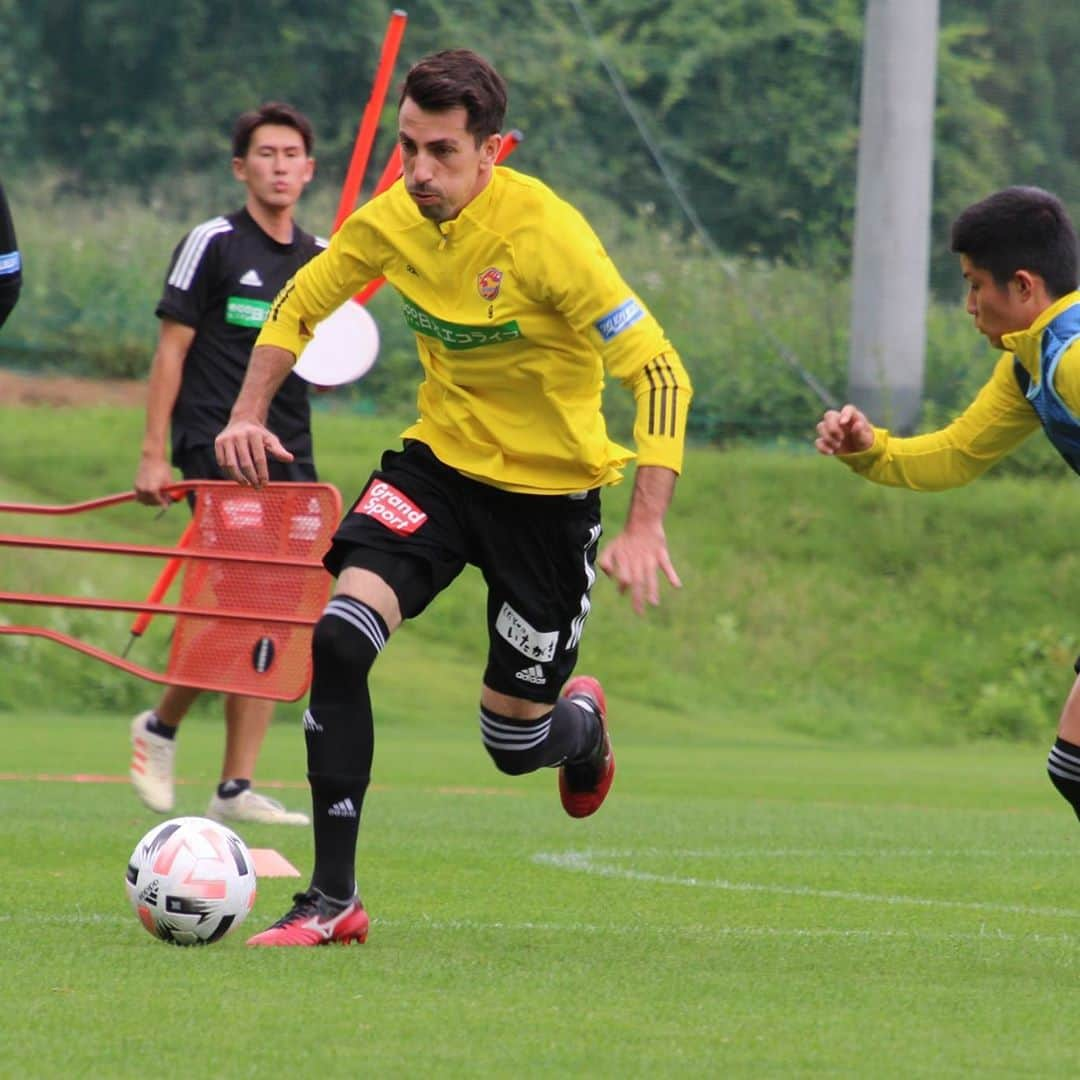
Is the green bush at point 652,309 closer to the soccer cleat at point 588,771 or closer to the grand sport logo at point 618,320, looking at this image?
the soccer cleat at point 588,771

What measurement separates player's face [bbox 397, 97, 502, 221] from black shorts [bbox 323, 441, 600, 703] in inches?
27.4

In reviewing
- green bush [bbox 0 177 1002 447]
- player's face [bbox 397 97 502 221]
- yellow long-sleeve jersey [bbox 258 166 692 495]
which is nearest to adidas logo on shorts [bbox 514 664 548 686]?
yellow long-sleeve jersey [bbox 258 166 692 495]

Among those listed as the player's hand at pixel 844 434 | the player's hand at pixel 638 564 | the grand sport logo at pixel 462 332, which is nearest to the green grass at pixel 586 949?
the player's hand at pixel 638 564

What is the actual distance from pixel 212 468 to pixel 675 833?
2221mm

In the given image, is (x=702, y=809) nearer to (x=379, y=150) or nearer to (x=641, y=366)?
(x=641, y=366)

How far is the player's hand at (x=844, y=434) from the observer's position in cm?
596

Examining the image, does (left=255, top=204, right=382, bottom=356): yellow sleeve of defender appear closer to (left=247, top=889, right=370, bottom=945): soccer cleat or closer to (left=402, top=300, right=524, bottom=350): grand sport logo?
(left=402, top=300, right=524, bottom=350): grand sport logo

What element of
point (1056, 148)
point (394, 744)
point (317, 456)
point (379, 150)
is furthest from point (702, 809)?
point (379, 150)

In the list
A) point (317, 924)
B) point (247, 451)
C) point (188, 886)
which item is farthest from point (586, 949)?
point (247, 451)

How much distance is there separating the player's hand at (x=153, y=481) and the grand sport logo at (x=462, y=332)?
2.76m

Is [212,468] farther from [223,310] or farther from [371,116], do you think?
[371,116]

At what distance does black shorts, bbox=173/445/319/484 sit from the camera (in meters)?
8.81

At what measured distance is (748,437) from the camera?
68.6ft

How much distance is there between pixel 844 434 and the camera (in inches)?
236
